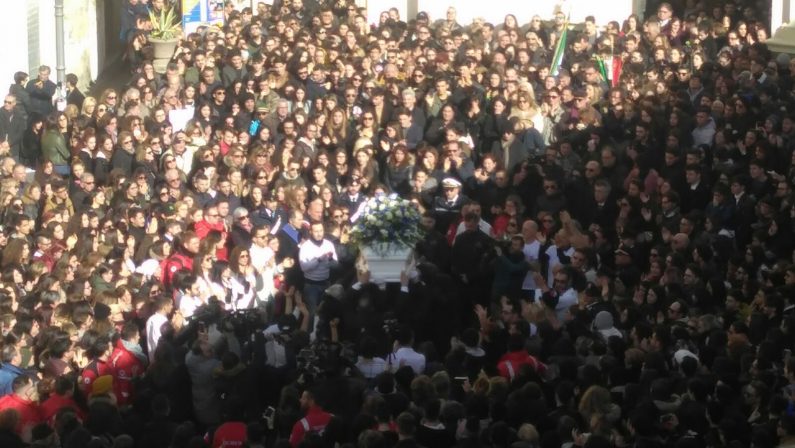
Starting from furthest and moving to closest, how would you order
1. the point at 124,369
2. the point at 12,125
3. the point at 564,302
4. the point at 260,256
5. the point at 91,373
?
1. the point at 12,125
2. the point at 260,256
3. the point at 564,302
4. the point at 124,369
5. the point at 91,373

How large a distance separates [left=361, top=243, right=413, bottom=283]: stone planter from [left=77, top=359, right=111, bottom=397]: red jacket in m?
2.99

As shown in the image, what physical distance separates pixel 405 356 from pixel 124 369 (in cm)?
228

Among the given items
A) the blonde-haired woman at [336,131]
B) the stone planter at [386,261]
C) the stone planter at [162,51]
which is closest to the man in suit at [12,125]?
the stone planter at [162,51]

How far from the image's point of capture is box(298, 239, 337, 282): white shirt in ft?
58.6

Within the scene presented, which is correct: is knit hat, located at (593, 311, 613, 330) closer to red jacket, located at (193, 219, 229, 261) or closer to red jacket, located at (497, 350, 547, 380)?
red jacket, located at (497, 350, 547, 380)

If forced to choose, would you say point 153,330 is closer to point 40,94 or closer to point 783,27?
point 40,94

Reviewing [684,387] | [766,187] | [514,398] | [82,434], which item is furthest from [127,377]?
[766,187]

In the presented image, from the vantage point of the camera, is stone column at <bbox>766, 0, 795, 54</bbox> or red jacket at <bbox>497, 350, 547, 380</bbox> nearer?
red jacket at <bbox>497, 350, 547, 380</bbox>

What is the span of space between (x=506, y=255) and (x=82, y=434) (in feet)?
19.4

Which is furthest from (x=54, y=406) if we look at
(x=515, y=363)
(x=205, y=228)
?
(x=205, y=228)

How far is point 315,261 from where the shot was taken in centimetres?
1789

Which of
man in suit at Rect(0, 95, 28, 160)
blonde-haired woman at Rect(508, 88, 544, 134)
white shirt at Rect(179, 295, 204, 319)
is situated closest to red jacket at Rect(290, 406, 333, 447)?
white shirt at Rect(179, 295, 204, 319)

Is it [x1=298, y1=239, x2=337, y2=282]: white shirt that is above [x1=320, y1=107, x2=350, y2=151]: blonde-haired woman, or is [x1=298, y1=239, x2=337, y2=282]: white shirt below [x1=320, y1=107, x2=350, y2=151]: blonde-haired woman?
below

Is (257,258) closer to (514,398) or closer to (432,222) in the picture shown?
(432,222)
